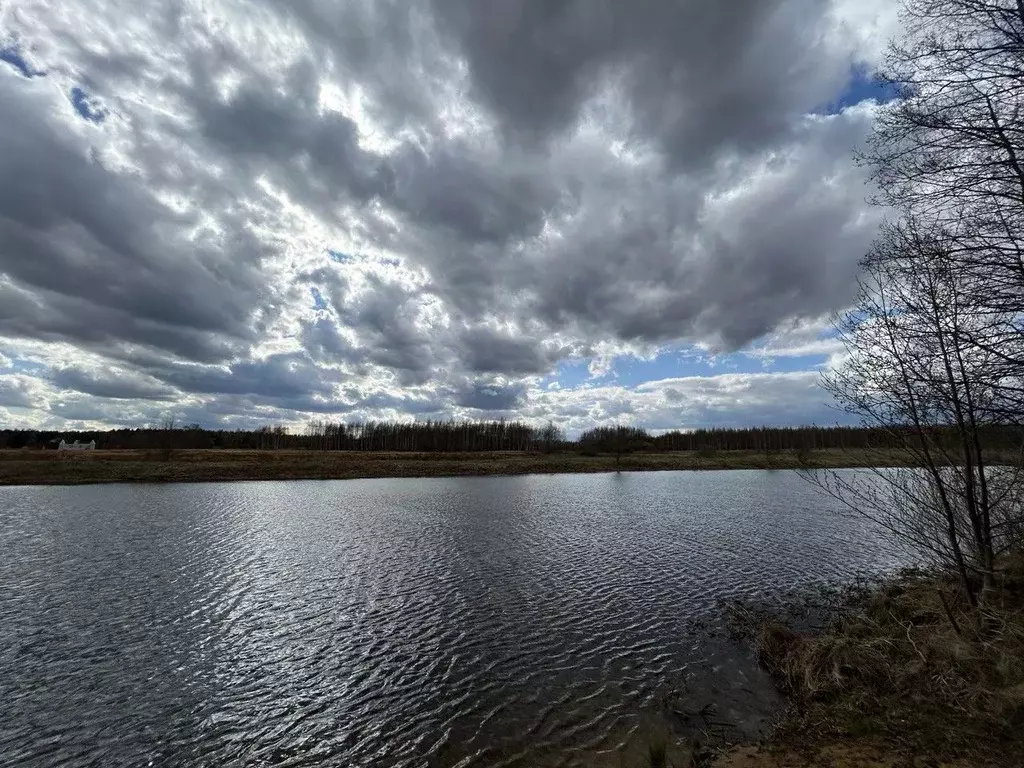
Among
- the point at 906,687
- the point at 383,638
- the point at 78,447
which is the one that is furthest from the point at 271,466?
the point at 906,687

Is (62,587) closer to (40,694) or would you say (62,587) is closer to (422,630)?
(40,694)

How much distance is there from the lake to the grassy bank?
4137cm

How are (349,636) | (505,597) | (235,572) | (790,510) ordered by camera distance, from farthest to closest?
(790,510) < (235,572) < (505,597) < (349,636)

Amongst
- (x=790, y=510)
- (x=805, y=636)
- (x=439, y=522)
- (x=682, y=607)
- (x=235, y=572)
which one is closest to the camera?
(x=805, y=636)

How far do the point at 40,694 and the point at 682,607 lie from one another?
1609 centimetres

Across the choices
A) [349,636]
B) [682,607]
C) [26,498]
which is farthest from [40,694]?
[26,498]

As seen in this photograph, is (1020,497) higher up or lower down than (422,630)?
higher up

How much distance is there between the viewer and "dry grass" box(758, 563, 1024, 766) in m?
6.84

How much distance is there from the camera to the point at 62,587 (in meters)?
17.4

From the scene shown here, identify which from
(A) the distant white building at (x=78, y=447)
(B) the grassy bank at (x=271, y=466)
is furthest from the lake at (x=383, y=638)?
(A) the distant white building at (x=78, y=447)

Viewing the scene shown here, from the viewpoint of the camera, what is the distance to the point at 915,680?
8.73m

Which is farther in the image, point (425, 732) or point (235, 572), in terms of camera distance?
point (235, 572)

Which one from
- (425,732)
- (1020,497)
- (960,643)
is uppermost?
(1020,497)

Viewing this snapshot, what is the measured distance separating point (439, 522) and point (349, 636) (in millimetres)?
19279
